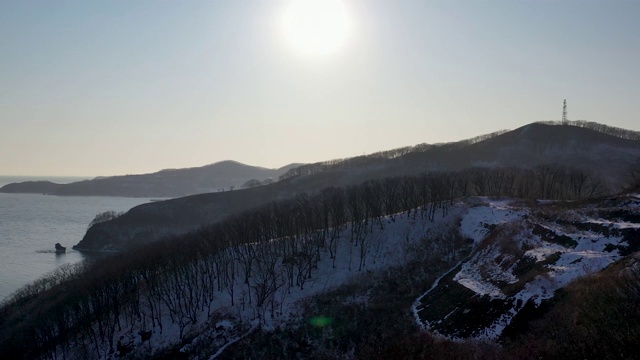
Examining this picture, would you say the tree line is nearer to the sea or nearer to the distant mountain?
the sea

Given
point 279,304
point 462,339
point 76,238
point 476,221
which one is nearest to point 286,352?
point 279,304

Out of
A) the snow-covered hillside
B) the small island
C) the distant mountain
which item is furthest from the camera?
the distant mountain

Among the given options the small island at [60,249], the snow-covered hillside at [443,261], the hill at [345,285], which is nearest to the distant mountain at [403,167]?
the small island at [60,249]

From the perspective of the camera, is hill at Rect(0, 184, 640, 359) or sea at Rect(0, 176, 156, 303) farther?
sea at Rect(0, 176, 156, 303)

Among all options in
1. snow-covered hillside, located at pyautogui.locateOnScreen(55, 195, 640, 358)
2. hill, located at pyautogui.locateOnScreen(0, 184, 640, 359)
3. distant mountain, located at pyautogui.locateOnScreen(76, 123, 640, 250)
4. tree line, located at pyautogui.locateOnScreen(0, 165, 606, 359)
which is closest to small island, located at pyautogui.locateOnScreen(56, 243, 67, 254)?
distant mountain, located at pyautogui.locateOnScreen(76, 123, 640, 250)

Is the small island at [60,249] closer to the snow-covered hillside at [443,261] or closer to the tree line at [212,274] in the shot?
the tree line at [212,274]

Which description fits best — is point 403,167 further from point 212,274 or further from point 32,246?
point 32,246

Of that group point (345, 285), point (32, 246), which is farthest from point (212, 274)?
point (32, 246)

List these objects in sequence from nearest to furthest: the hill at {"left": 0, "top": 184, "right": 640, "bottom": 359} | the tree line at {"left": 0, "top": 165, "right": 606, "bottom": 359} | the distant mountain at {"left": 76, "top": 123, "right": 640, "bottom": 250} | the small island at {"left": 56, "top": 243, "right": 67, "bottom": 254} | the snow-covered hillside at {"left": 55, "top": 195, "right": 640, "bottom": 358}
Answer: the hill at {"left": 0, "top": 184, "right": 640, "bottom": 359}, the snow-covered hillside at {"left": 55, "top": 195, "right": 640, "bottom": 358}, the tree line at {"left": 0, "top": 165, "right": 606, "bottom": 359}, the small island at {"left": 56, "top": 243, "right": 67, "bottom": 254}, the distant mountain at {"left": 76, "top": 123, "right": 640, "bottom": 250}
